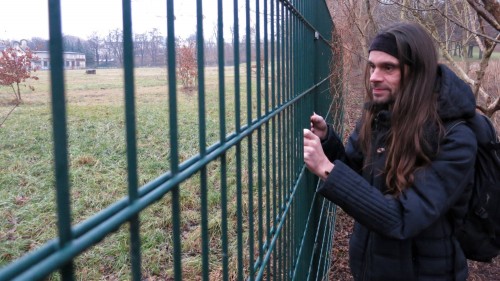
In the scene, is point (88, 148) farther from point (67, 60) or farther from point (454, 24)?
point (454, 24)

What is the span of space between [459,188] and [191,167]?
1.41 metres

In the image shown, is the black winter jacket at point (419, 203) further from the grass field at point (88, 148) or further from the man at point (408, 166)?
the grass field at point (88, 148)

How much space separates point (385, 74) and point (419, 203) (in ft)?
2.05

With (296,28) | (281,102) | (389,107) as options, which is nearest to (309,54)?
(296,28)

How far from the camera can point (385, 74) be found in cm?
222

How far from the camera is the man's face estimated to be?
2188mm

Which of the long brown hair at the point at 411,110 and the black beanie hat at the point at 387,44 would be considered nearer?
the long brown hair at the point at 411,110

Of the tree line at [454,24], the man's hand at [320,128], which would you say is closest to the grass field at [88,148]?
the man's hand at [320,128]

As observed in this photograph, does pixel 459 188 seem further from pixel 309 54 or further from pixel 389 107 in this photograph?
pixel 309 54

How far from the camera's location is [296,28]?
7.87 feet

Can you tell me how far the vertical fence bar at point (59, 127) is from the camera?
19.4 inches

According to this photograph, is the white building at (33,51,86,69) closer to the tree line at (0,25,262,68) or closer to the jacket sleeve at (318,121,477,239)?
the tree line at (0,25,262,68)

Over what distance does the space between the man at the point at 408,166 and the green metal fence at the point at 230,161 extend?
316 mm

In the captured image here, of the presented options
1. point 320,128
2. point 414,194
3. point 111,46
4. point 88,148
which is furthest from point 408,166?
point 111,46
